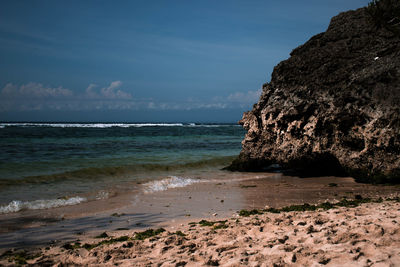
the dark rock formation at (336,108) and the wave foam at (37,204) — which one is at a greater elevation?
the dark rock formation at (336,108)

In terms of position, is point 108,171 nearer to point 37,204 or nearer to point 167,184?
point 167,184

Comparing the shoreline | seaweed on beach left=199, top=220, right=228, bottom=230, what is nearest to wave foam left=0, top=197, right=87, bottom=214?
the shoreline

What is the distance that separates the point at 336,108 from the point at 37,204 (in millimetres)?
9316

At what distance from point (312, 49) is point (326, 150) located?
169 inches

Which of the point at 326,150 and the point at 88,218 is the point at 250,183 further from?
the point at 88,218

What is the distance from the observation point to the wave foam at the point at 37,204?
25.2ft

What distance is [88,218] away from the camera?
22.7ft

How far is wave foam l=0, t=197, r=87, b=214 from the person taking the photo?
7.69m

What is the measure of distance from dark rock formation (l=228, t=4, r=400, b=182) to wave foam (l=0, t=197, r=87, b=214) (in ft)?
24.1

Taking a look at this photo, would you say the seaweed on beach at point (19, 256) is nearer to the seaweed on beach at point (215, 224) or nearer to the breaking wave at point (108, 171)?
the seaweed on beach at point (215, 224)

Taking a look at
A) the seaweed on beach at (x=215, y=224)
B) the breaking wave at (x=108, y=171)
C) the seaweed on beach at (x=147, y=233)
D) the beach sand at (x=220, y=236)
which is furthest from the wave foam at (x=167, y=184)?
the seaweed on beach at (x=147, y=233)

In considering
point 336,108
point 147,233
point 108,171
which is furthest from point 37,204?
point 336,108

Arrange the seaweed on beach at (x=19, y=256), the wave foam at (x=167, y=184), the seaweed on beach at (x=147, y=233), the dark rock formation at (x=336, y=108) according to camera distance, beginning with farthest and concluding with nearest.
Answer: the wave foam at (x=167, y=184) < the dark rock formation at (x=336, y=108) < the seaweed on beach at (x=147, y=233) < the seaweed on beach at (x=19, y=256)

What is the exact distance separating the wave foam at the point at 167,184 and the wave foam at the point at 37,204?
7.76 ft
